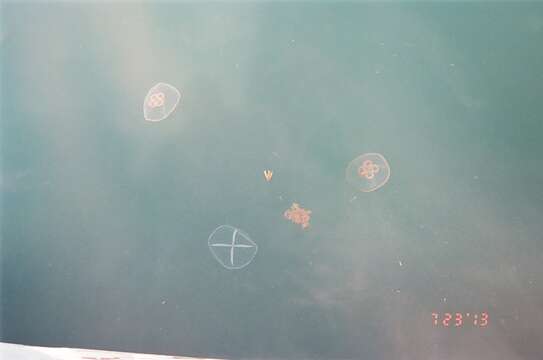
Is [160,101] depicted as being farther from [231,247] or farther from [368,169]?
[368,169]

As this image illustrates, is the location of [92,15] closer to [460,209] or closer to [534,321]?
[460,209]

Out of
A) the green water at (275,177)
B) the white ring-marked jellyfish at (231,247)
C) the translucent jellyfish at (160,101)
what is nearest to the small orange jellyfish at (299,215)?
the green water at (275,177)

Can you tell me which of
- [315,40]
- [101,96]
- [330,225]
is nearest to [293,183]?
[330,225]

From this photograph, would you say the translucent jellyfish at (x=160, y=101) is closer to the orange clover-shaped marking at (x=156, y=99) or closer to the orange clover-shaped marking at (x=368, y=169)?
the orange clover-shaped marking at (x=156, y=99)

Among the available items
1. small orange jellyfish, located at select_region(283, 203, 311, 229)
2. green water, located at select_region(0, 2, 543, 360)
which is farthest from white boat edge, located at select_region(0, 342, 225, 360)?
small orange jellyfish, located at select_region(283, 203, 311, 229)

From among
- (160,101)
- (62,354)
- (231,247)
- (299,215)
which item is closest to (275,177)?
(299,215)

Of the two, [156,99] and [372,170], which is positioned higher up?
[156,99]

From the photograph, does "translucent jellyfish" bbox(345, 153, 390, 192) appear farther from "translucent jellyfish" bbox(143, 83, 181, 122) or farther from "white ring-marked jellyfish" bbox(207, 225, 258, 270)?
"translucent jellyfish" bbox(143, 83, 181, 122)
